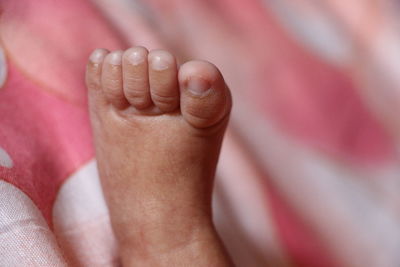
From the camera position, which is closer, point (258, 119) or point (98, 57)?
point (98, 57)

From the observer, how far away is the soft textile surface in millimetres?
600

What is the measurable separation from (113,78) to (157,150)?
82mm

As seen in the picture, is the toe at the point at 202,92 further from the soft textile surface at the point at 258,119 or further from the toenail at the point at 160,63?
the soft textile surface at the point at 258,119

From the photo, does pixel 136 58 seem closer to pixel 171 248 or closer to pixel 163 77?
pixel 163 77

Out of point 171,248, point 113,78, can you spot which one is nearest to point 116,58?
point 113,78

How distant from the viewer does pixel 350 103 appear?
32.0 inches

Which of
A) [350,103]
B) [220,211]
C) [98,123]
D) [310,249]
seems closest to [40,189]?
[98,123]

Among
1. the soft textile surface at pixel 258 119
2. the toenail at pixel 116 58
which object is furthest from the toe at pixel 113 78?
the soft textile surface at pixel 258 119

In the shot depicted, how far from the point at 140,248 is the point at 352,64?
1.42 feet

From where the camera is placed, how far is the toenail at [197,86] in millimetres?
509

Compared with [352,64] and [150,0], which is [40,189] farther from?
[352,64]

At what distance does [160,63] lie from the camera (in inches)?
20.4

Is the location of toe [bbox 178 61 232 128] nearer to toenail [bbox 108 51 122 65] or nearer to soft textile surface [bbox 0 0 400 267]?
toenail [bbox 108 51 122 65]

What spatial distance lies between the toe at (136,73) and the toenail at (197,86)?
5cm
